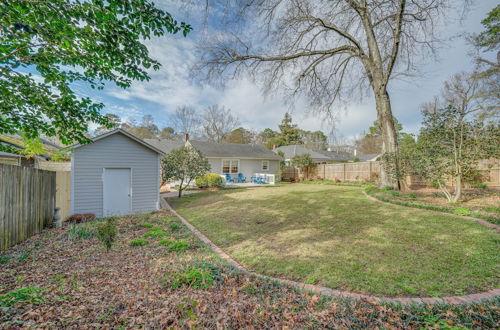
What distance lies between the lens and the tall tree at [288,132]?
138ft

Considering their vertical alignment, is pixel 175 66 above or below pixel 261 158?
above

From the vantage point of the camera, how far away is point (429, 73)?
10609 mm

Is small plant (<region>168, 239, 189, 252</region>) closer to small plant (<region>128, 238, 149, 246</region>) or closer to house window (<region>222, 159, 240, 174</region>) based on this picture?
small plant (<region>128, 238, 149, 246</region>)

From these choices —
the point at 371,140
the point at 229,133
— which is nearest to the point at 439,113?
the point at 229,133

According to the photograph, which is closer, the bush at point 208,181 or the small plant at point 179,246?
the small plant at point 179,246

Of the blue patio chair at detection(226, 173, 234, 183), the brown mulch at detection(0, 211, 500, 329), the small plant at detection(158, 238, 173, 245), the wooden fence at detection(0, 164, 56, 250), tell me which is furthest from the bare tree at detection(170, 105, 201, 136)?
the brown mulch at detection(0, 211, 500, 329)

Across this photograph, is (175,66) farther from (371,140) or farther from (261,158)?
(371,140)

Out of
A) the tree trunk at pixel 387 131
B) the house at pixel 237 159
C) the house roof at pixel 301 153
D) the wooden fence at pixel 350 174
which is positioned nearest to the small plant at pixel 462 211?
the tree trunk at pixel 387 131

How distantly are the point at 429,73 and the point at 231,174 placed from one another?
16087 mm

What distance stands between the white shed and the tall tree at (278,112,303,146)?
34981 millimetres

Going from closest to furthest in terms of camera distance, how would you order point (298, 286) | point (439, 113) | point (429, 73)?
point (298, 286)
point (439, 113)
point (429, 73)

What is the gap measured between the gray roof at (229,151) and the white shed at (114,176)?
9972 millimetres

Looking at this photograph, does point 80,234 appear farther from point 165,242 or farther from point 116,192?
point 116,192

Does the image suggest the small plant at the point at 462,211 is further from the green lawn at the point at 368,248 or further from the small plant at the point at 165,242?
the small plant at the point at 165,242
